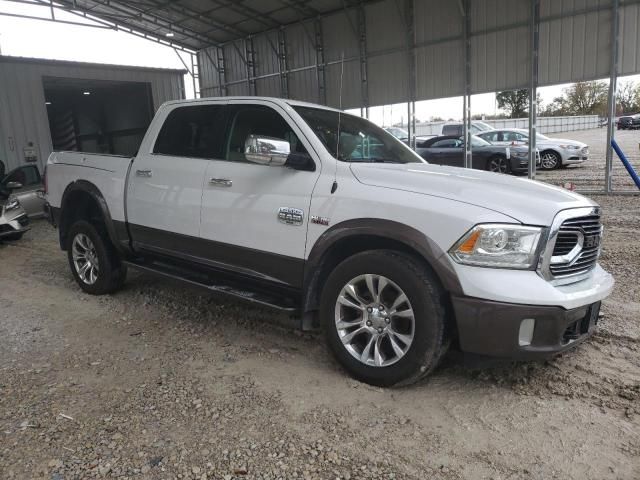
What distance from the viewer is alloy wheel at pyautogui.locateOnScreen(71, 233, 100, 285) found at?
5291 mm

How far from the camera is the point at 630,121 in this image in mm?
33188

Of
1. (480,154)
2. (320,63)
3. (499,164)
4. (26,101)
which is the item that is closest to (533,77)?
(499,164)

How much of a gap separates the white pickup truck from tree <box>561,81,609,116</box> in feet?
98.1

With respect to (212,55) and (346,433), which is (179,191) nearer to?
(346,433)

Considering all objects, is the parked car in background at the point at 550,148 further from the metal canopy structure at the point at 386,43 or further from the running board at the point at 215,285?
the running board at the point at 215,285

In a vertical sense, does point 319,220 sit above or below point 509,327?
above

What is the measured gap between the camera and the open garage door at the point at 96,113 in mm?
18312

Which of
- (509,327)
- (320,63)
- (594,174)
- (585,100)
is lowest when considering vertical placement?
(509,327)

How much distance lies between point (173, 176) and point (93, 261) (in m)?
1.72

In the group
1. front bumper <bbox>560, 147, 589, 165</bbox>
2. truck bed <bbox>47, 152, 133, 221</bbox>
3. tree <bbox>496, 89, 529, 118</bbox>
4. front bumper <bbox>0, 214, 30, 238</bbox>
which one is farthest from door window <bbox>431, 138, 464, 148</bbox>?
tree <bbox>496, 89, 529, 118</bbox>

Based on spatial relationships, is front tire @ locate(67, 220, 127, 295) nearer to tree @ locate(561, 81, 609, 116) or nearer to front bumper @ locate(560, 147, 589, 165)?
front bumper @ locate(560, 147, 589, 165)

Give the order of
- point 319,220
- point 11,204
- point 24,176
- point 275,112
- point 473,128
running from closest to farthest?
point 319,220 → point 275,112 → point 11,204 → point 24,176 → point 473,128

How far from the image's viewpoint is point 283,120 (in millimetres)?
3816

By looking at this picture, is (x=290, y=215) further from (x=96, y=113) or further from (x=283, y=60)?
(x=96, y=113)
